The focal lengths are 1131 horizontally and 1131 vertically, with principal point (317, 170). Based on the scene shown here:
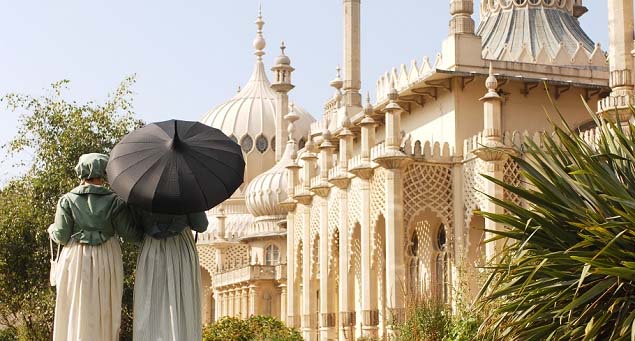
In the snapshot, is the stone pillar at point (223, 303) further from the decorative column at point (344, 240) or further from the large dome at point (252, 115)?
the decorative column at point (344, 240)

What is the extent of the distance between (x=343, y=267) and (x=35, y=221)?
448 inches

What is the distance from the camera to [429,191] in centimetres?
2844

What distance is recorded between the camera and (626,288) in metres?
10.6

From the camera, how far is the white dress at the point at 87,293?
7.89m

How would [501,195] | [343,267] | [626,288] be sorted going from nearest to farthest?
[626,288] → [501,195] → [343,267]

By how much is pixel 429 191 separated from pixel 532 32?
719cm

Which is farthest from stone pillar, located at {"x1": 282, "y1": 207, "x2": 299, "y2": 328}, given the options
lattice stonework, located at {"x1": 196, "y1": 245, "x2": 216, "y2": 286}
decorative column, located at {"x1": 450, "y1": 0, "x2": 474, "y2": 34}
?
lattice stonework, located at {"x1": 196, "y1": 245, "x2": 216, "y2": 286}

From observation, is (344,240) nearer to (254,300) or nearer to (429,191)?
(429,191)

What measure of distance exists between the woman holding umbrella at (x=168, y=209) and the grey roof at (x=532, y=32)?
23.8 meters

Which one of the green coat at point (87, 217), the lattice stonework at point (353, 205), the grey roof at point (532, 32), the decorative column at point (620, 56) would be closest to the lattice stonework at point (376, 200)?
the lattice stonework at point (353, 205)

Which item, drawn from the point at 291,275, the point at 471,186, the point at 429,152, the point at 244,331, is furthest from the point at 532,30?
the point at 244,331

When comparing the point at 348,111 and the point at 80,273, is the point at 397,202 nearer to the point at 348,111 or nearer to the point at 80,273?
the point at 348,111

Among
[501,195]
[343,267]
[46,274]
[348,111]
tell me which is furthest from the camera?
[348,111]

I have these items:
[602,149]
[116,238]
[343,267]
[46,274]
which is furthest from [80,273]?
[343,267]
